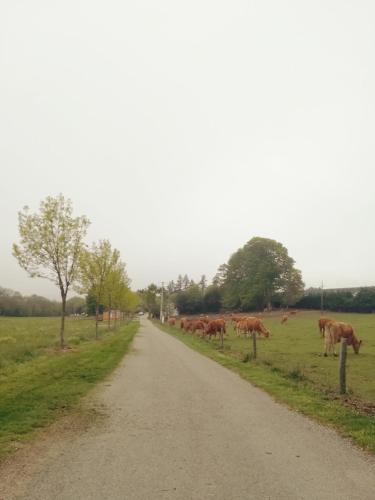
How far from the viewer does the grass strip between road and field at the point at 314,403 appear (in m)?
7.55

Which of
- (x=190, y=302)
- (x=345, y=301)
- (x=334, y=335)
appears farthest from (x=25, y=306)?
(x=334, y=335)

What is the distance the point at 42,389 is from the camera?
35.3 ft

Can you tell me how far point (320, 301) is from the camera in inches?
3147

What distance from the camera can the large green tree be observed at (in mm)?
72188

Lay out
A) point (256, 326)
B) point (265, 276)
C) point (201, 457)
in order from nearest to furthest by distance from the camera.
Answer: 1. point (201, 457)
2. point (256, 326)
3. point (265, 276)

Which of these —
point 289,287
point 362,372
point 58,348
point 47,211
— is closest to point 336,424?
point 362,372

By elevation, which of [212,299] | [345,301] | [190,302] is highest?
[212,299]

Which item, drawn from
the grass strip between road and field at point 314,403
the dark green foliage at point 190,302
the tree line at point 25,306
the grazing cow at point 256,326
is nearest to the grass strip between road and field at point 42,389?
the grass strip between road and field at point 314,403

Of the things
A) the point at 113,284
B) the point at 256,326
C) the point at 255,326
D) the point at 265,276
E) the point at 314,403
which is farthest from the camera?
the point at 265,276

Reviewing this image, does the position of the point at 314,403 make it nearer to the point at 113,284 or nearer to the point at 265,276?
the point at 113,284

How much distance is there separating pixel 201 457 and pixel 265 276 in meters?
A: 67.3

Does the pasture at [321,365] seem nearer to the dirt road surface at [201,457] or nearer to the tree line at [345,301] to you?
the dirt road surface at [201,457]

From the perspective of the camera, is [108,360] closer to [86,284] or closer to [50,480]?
[50,480]

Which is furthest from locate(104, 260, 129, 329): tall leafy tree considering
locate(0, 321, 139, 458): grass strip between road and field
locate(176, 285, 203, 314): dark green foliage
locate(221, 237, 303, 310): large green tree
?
locate(176, 285, 203, 314): dark green foliage
